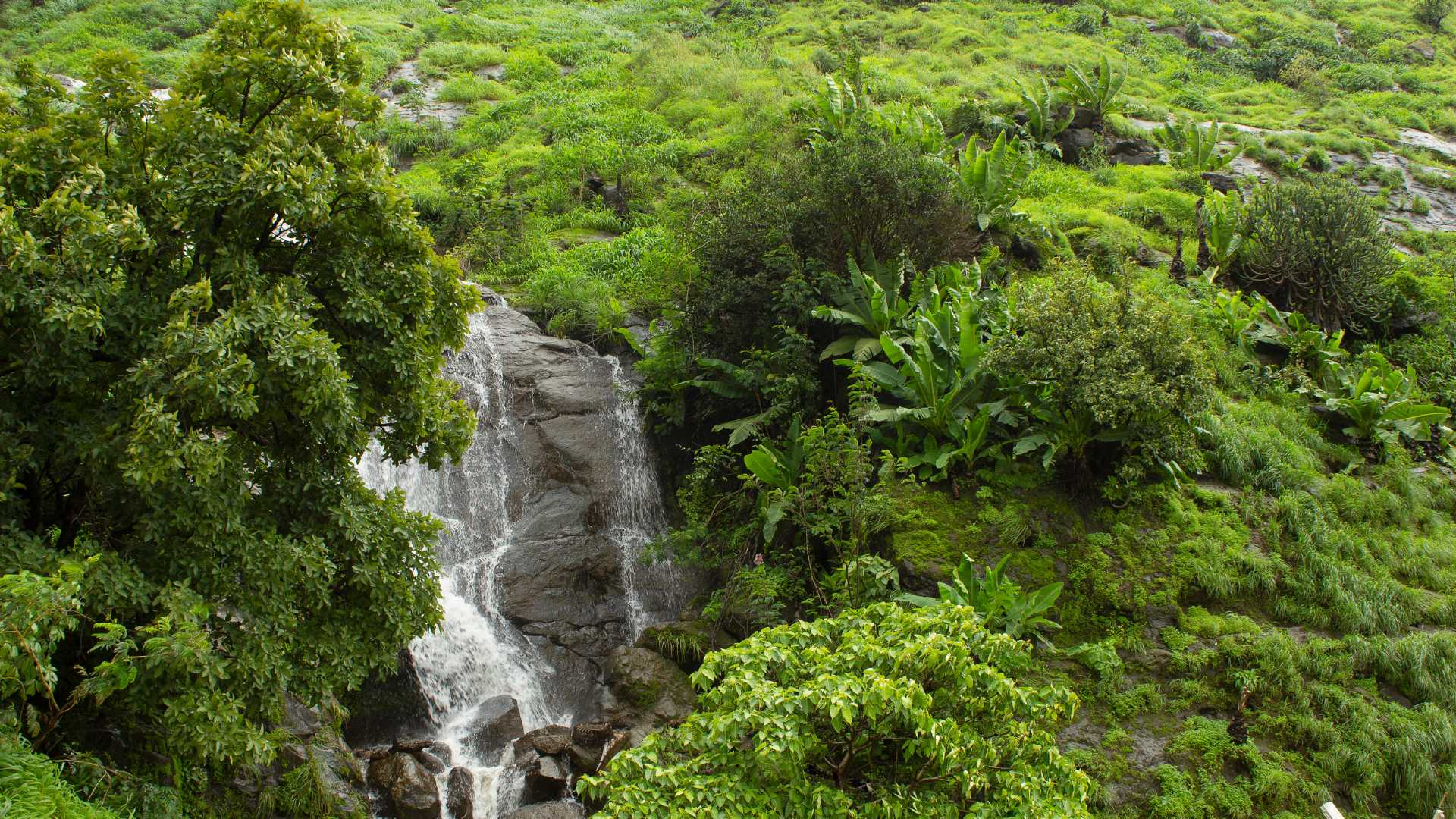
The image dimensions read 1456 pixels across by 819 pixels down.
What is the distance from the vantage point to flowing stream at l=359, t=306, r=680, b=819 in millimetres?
11898

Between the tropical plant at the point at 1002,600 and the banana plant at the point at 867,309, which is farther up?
the banana plant at the point at 867,309

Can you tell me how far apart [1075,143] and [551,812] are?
21.3m

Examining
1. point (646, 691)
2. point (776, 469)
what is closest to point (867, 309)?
point (776, 469)

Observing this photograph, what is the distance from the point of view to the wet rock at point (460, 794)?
10.1 meters

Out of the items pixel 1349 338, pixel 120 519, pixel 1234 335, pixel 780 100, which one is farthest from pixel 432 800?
pixel 780 100

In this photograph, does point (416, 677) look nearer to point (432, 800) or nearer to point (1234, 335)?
point (432, 800)

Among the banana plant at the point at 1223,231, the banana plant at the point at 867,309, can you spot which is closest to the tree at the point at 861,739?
the banana plant at the point at 867,309

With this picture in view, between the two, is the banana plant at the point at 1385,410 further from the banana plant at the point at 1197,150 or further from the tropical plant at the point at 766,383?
the banana plant at the point at 1197,150

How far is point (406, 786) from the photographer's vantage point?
10.0m

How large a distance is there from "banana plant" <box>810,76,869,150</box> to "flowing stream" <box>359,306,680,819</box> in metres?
8.16

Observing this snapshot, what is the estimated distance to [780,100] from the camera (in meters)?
25.5

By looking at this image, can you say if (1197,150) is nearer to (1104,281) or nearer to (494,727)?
(1104,281)

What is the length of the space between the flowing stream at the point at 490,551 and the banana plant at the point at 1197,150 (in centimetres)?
1556

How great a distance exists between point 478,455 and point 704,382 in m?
4.01
